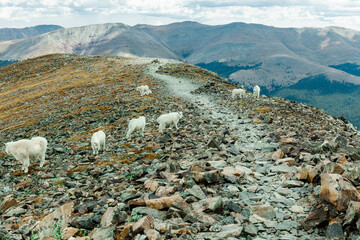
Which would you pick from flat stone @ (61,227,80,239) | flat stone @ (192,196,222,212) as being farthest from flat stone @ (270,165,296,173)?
flat stone @ (61,227,80,239)

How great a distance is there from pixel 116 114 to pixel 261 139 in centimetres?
1683

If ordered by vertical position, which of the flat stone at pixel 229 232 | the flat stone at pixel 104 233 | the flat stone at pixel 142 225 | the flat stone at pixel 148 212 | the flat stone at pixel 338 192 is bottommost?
the flat stone at pixel 104 233

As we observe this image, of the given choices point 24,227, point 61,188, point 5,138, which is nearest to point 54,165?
point 61,188

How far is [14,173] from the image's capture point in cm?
1370

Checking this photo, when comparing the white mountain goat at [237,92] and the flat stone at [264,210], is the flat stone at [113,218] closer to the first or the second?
the flat stone at [264,210]

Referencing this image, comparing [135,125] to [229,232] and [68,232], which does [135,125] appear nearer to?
[68,232]

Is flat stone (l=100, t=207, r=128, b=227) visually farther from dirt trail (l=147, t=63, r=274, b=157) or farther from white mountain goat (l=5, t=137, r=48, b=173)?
white mountain goat (l=5, t=137, r=48, b=173)

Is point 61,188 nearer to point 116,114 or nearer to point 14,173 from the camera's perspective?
point 14,173

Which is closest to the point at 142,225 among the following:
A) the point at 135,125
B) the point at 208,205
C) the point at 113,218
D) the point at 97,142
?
the point at 113,218

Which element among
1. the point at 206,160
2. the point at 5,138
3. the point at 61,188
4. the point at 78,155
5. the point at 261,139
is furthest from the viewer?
the point at 5,138

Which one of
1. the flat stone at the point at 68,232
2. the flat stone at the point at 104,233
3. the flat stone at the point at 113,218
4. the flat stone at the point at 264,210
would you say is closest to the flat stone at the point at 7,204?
the flat stone at the point at 68,232

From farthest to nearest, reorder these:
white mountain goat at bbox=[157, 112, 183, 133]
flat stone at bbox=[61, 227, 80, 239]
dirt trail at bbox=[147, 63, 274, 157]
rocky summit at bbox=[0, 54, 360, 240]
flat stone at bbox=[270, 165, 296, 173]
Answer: white mountain goat at bbox=[157, 112, 183, 133] < dirt trail at bbox=[147, 63, 274, 157] < flat stone at bbox=[270, 165, 296, 173] < flat stone at bbox=[61, 227, 80, 239] < rocky summit at bbox=[0, 54, 360, 240]

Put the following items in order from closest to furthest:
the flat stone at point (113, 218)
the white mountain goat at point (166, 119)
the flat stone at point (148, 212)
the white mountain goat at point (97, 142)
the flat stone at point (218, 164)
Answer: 1. the flat stone at point (113, 218)
2. the flat stone at point (148, 212)
3. the flat stone at point (218, 164)
4. the white mountain goat at point (97, 142)
5. the white mountain goat at point (166, 119)

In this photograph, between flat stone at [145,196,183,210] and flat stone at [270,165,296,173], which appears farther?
flat stone at [270,165,296,173]
